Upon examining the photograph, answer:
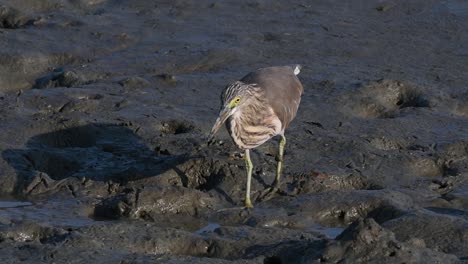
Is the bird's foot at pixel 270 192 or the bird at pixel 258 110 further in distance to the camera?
the bird's foot at pixel 270 192

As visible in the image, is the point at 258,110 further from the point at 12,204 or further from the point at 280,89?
the point at 12,204

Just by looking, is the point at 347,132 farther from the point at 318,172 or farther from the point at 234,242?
the point at 234,242

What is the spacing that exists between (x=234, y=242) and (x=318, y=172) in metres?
1.75

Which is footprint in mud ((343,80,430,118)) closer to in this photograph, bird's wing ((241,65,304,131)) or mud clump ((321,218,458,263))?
bird's wing ((241,65,304,131))

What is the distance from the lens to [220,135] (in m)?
10.3

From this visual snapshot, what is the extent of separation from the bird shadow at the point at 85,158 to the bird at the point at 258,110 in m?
0.70

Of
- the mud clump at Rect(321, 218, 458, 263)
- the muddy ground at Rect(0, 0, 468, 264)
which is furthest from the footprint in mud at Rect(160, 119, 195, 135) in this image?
the mud clump at Rect(321, 218, 458, 263)

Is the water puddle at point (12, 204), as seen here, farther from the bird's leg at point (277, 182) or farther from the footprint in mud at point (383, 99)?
the footprint in mud at point (383, 99)

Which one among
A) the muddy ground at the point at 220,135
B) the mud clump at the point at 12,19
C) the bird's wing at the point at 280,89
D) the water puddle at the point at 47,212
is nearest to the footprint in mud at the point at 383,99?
the muddy ground at the point at 220,135

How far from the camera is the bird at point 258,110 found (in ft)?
29.6

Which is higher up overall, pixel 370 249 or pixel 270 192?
pixel 370 249

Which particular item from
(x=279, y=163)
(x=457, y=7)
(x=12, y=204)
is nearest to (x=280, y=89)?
(x=279, y=163)

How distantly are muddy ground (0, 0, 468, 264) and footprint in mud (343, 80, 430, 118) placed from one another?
20 millimetres

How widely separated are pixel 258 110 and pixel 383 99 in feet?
8.04
